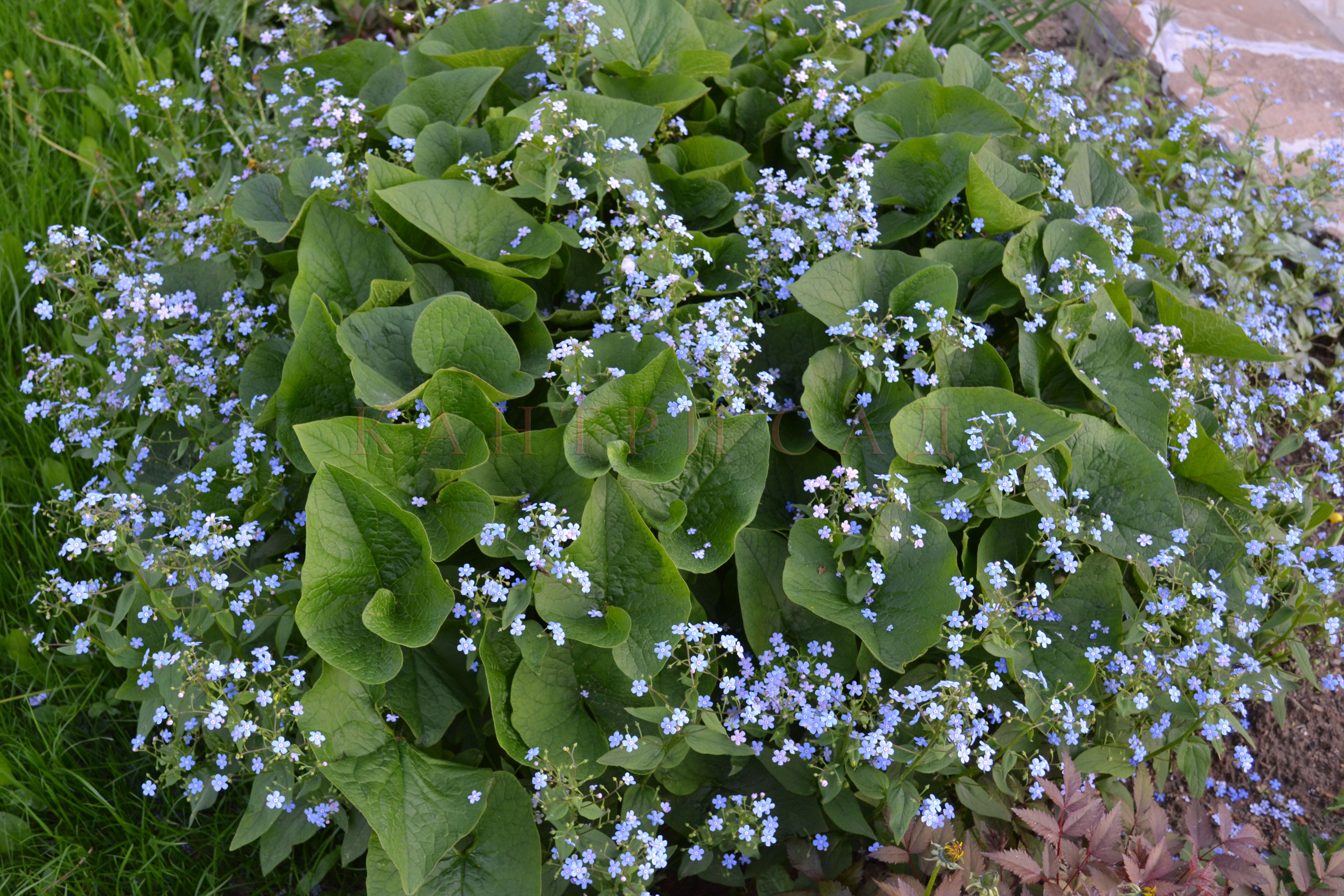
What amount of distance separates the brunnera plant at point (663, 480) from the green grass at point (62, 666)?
165 mm

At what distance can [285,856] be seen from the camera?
8.33 ft

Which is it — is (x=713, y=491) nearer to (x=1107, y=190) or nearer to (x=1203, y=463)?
(x=1203, y=463)

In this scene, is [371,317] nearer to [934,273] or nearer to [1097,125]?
[934,273]

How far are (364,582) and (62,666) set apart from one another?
1.52 meters

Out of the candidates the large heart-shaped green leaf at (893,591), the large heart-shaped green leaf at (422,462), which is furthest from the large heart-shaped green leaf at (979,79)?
the large heart-shaped green leaf at (422,462)

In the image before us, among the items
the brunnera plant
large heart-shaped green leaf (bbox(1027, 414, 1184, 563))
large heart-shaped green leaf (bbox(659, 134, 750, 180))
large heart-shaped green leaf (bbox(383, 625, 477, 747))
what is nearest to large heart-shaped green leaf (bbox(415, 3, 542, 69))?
the brunnera plant

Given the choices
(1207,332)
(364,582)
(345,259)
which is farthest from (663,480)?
(1207,332)

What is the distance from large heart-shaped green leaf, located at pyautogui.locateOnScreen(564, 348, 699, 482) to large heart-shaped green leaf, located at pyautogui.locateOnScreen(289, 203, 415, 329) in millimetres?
738

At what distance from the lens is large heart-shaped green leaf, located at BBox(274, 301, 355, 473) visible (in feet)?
8.30

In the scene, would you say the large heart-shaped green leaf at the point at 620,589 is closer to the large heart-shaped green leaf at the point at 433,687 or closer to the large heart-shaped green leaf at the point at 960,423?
the large heart-shaped green leaf at the point at 433,687

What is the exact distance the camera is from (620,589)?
237cm

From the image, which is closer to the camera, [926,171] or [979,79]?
[926,171]

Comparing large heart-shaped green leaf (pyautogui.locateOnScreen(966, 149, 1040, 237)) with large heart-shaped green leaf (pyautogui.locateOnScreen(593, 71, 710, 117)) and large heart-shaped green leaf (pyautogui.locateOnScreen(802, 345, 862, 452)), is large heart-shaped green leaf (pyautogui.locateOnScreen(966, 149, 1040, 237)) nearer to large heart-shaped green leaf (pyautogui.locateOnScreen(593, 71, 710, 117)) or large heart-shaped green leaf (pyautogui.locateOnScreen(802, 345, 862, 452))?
large heart-shaped green leaf (pyautogui.locateOnScreen(802, 345, 862, 452))

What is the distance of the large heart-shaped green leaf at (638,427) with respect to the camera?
236 cm
